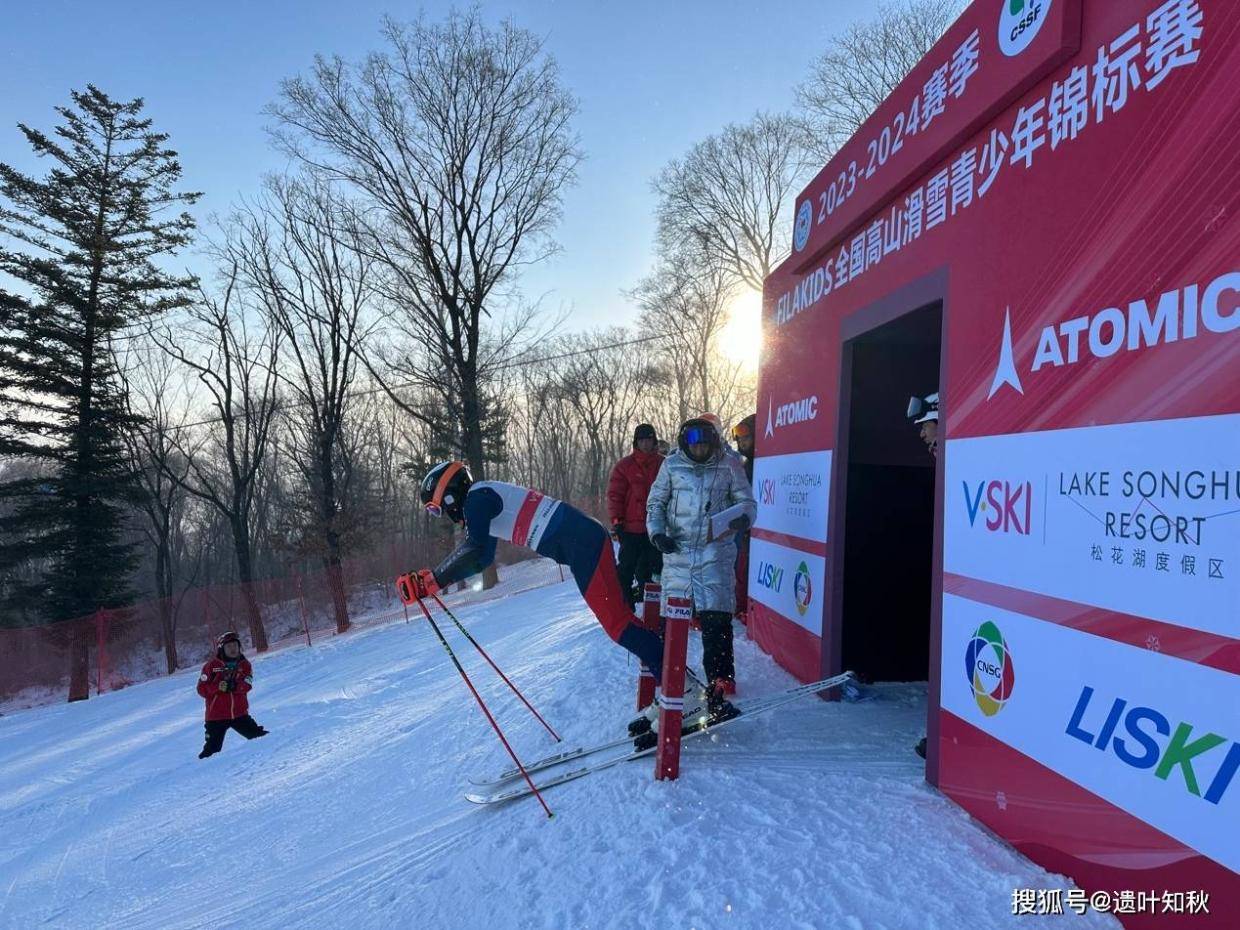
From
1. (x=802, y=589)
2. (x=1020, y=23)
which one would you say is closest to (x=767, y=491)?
(x=802, y=589)

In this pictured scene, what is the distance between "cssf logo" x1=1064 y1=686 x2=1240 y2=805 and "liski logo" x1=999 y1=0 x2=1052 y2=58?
2.79 metres

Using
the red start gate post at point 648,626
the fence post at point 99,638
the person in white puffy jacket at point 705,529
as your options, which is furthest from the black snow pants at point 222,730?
the fence post at point 99,638

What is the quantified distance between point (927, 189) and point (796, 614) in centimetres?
334

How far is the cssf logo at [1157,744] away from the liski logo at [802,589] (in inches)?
111

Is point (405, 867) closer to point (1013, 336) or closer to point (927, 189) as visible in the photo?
point (1013, 336)

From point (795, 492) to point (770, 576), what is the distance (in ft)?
3.24

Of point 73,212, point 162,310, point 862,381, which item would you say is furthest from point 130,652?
point 862,381

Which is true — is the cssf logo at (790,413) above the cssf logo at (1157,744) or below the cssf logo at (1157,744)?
above

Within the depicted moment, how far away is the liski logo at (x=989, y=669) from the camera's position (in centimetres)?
300

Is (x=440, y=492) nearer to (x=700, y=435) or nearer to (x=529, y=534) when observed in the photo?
(x=529, y=534)

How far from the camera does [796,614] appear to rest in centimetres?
566

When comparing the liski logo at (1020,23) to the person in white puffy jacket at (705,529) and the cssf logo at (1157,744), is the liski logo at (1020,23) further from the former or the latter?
the cssf logo at (1157,744)

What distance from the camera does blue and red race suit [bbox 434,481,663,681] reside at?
4.51 meters

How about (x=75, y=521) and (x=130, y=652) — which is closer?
(x=75, y=521)
